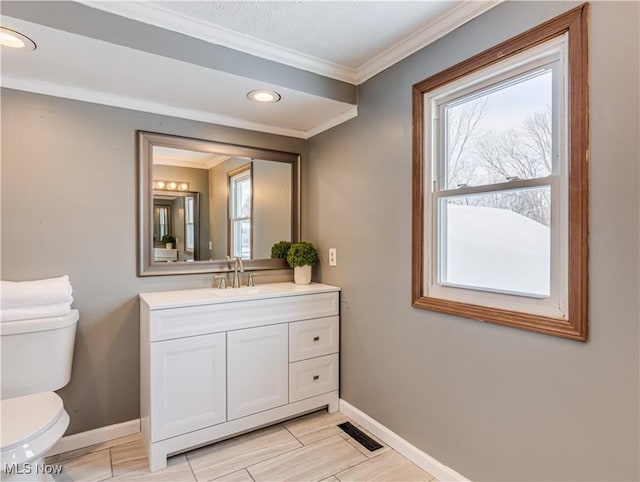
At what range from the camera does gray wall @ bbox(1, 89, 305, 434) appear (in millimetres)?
1914

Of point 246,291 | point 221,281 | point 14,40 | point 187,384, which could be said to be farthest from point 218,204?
point 14,40

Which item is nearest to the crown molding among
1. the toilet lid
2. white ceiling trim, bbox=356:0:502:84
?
white ceiling trim, bbox=356:0:502:84

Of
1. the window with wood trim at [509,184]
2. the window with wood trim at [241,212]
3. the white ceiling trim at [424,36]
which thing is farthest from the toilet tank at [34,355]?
the white ceiling trim at [424,36]

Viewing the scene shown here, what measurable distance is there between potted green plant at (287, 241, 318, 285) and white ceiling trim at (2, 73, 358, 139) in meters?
0.89

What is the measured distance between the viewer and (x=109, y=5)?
1.54m

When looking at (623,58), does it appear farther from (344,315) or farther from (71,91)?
(71,91)

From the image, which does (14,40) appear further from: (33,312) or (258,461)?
(258,461)

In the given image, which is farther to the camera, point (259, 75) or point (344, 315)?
point (344, 315)

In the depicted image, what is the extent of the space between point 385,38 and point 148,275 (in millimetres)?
1951

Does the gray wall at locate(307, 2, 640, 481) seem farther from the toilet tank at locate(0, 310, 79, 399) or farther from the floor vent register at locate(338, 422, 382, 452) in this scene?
the toilet tank at locate(0, 310, 79, 399)

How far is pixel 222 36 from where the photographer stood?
179 centimetres

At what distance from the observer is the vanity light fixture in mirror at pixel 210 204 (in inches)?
89.1

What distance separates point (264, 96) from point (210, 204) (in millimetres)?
830

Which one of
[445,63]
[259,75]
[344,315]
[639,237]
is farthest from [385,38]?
[344,315]
